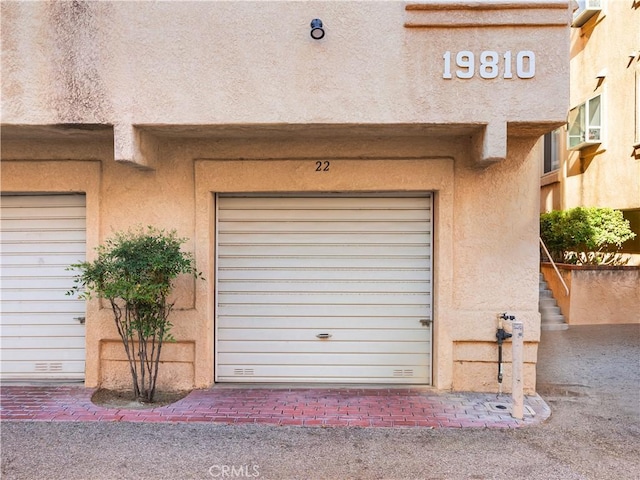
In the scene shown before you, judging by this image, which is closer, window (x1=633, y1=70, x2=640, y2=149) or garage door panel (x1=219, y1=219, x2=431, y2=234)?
garage door panel (x1=219, y1=219, x2=431, y2=234)

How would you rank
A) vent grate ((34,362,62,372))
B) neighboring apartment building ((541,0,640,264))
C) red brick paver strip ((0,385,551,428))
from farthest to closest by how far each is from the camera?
neighboring apartment building ((541,0,640,264)) → vent grate ((34,362,62,372)) → red brick paver strip ((0,385,551,428))

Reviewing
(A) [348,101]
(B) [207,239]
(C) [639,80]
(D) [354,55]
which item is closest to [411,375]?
(B) [207,239]

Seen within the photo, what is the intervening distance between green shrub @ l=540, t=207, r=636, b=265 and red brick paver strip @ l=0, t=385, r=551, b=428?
5725mm

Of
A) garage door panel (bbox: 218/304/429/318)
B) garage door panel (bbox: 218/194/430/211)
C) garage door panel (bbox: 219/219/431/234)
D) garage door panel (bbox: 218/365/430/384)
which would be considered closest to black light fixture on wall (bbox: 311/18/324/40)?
garage door panel (bbox: 218/194/430/211)

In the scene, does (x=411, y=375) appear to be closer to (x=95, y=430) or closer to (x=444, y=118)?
(x=444, y=118)

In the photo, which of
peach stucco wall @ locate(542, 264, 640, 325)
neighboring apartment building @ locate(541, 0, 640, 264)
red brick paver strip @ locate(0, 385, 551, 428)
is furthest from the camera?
neighboring apartment building @ locate(541, 0, 640, 264)

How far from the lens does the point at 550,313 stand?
384 inches

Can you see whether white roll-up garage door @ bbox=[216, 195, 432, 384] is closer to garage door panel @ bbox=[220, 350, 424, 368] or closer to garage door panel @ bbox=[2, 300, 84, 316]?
garage door panel @ bbox=[220, 350, 424, 368]

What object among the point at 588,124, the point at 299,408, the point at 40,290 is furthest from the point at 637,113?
the point at 40,290

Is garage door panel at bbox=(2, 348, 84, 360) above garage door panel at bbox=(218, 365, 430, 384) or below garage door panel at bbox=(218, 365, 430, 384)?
above

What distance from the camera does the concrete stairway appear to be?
A: 30.9ft

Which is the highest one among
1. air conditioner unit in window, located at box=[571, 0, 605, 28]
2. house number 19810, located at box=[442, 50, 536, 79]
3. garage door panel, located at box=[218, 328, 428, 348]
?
air conditioner unit in window, located at box=[571, 0, 605, 28]

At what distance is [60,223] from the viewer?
5945mm

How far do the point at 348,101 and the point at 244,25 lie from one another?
139 centimetres
